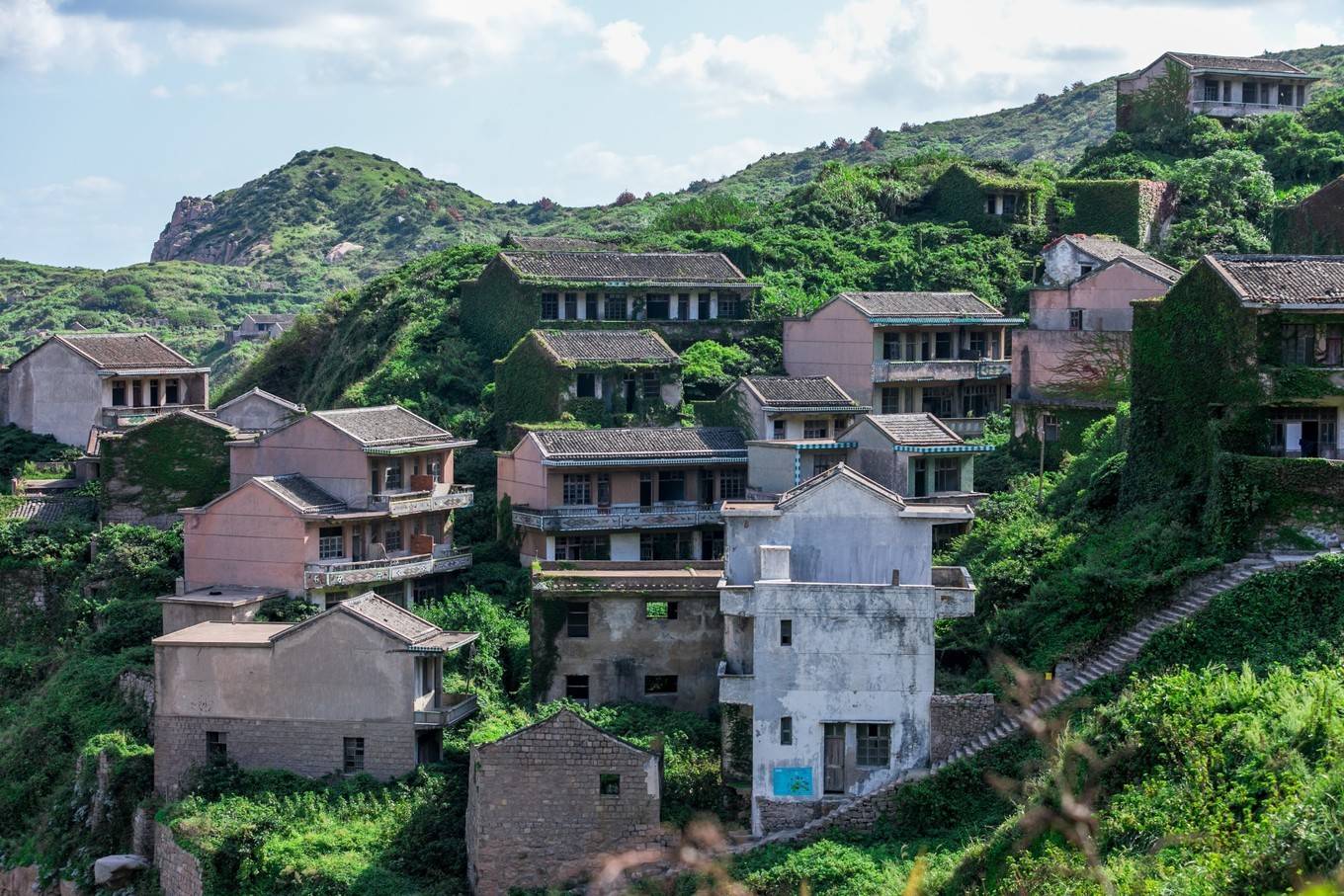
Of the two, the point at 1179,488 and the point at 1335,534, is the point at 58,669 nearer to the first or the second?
the point at 1179,488

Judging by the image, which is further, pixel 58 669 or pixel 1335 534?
pixel 58 669

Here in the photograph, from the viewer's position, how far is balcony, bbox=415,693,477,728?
37719mm

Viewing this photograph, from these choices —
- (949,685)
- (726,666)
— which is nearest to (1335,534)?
(949,685)

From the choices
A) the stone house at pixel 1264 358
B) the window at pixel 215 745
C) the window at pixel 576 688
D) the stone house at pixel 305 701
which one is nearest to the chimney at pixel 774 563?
the window at pixel 576 688

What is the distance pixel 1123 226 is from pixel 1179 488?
3027 cm

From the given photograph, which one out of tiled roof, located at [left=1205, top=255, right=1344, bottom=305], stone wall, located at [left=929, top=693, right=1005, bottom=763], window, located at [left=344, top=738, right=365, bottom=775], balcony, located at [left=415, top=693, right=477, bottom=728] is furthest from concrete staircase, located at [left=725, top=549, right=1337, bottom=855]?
window, located at [left=344, top=738, right=365, bottom=775]

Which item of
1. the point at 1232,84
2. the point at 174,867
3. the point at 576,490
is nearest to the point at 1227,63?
the point at 1232,84

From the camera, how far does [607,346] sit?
55156 mm

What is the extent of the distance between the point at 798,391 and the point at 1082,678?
17.7 m

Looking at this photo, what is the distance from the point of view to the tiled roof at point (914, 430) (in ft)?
151

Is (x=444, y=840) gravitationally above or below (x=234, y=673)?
below

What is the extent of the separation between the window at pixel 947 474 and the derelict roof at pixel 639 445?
521cm

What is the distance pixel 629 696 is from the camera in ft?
128

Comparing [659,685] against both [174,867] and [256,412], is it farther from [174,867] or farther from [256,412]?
[256,412]
